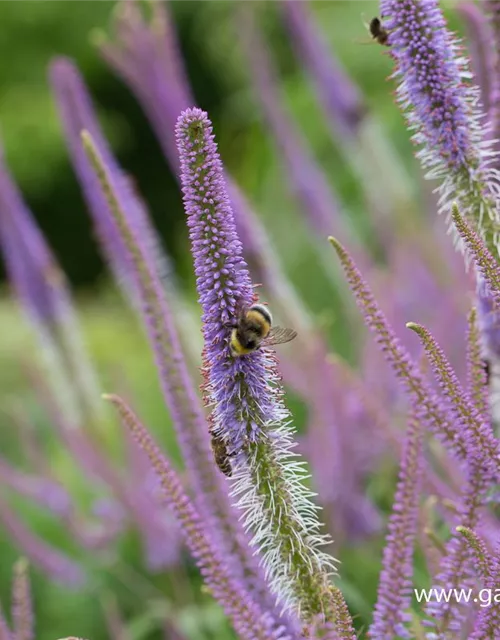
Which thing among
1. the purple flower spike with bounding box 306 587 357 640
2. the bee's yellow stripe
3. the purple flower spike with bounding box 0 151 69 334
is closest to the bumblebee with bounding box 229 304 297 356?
the bee's yellow stripe

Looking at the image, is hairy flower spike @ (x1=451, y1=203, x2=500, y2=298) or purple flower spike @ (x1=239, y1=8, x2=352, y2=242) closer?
hairy flower spike @ (x1=451, y1=203, x2=500, y2=298)

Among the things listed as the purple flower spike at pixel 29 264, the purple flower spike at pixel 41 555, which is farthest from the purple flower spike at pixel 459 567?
the purple flower spike at pixel 29 264

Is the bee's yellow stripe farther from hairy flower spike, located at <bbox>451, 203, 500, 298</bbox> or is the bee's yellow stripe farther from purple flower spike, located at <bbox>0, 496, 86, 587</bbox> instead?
purple flower spike, located at <bbox>0, 496, 86, 587</bbox>

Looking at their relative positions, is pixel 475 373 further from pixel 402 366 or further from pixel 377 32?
pixel 377 32

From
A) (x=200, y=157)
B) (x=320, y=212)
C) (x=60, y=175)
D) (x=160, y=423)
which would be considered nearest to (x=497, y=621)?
(x=200, y=157)

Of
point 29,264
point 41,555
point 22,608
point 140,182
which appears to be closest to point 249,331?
point 22,608

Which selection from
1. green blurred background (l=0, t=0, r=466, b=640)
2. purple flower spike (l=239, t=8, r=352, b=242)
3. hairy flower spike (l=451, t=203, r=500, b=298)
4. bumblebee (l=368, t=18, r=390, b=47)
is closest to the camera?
hairy flower spike (l=451, t=203, r=500, b=298)

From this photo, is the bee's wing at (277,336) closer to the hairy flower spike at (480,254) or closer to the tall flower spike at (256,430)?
the tall flower spike at (256,430)
